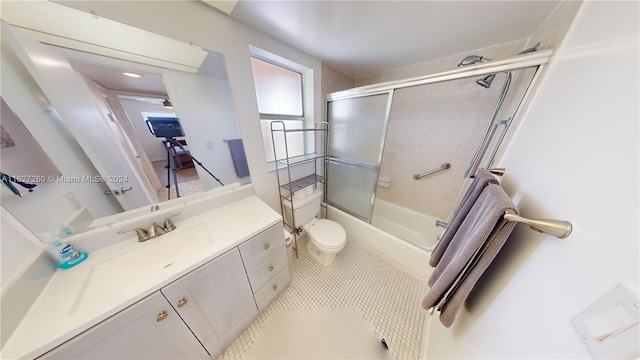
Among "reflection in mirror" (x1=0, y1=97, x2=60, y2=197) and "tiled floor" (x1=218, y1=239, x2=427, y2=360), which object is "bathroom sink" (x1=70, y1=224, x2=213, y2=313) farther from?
"tiled floor" (x1=218, y1=239, x2=427, y2=360)

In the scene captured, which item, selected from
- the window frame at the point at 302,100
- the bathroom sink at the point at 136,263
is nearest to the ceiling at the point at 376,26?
the window frame at the point at 302,100

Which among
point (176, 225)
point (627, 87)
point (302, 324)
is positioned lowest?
point (302, 324)

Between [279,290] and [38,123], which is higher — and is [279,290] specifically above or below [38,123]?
below

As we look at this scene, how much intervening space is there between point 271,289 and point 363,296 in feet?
2.64

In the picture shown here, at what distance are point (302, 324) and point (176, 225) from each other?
121 cm

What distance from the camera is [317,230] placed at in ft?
5.54

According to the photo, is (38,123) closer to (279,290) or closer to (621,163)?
(279,290)

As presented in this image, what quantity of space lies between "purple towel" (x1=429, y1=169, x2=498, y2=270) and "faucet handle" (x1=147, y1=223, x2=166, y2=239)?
1686 mm

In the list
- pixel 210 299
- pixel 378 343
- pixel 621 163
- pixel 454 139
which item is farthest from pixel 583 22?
pixel 210 299

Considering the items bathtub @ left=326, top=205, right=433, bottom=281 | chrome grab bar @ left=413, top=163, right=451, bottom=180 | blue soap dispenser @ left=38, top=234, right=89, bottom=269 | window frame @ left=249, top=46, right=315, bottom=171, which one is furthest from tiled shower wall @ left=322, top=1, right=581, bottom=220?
blue soap dispenser @ left=38, top=234, right=89, bottom=269

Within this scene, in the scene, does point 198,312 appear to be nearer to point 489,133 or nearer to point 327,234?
point 327,234

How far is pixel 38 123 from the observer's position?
0.73 metres

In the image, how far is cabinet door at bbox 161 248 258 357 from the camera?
83cm

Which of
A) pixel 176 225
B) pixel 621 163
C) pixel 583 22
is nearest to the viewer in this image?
pixel 621 163
